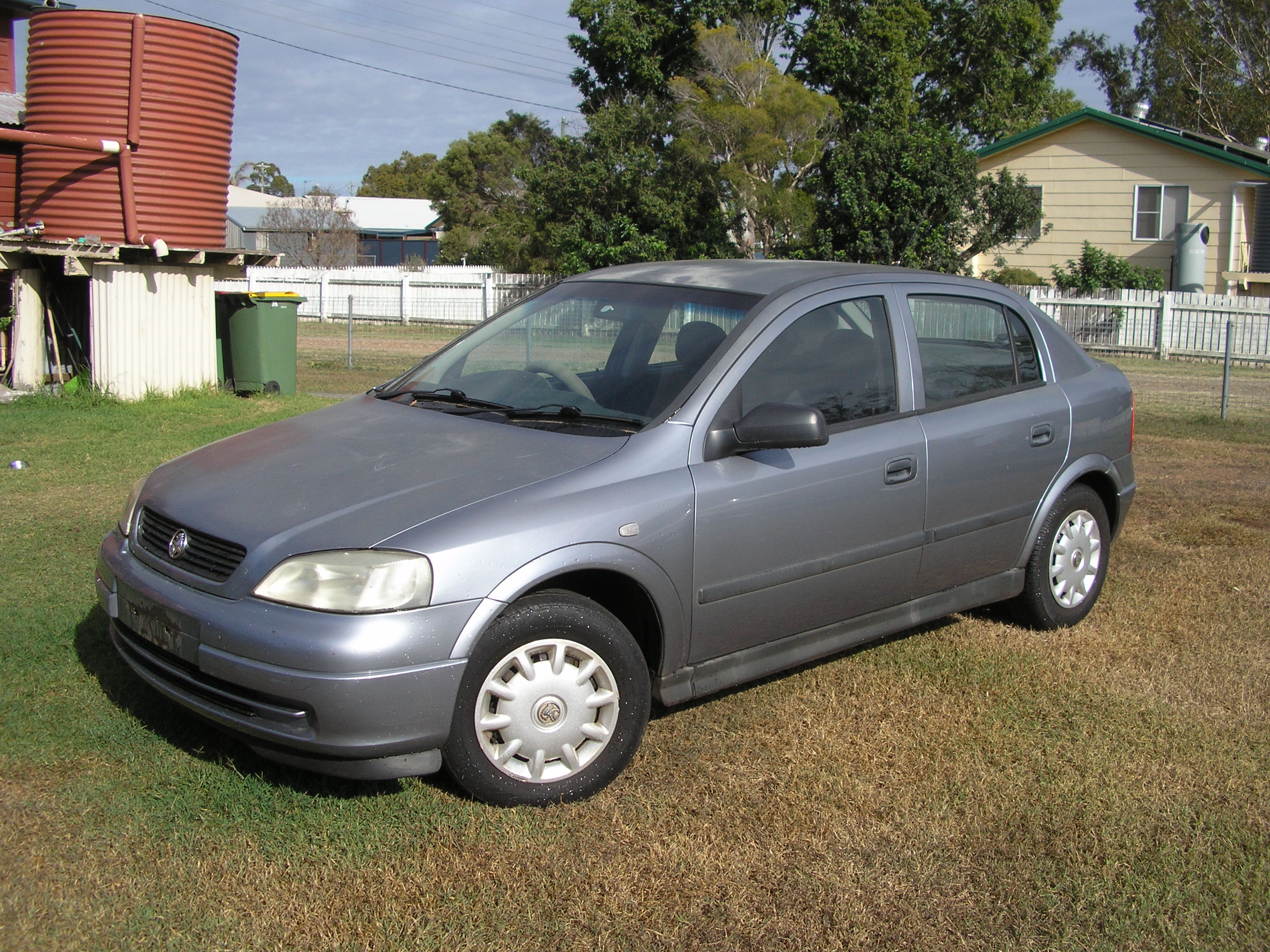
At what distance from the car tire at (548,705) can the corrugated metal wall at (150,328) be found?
9611 millimetres

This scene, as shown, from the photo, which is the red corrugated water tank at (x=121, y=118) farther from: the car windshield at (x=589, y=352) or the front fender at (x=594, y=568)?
the front fender at (x=594, y=568)

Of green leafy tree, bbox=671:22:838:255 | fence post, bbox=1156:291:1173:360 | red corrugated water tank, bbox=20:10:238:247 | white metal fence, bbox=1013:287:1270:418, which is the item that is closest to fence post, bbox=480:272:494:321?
green leafy tree, bbox=671:22:838:255

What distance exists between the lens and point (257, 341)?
12992 mm

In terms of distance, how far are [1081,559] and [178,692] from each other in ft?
13.1

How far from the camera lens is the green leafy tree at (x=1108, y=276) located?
25.9m

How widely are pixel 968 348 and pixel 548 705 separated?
2629 millimetres

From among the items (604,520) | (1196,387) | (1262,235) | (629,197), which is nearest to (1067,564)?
(604,520)

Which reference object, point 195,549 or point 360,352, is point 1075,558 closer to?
point 195,549

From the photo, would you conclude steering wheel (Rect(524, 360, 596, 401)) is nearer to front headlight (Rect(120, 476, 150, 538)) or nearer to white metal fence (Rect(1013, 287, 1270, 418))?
front headlight (Rect(120, 476, 150, 538))

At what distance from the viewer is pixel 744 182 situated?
2800 cm

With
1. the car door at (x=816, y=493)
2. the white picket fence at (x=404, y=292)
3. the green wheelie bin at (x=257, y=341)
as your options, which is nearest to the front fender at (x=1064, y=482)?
the car door at (x=816, y=493)

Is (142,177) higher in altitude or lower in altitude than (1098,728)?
higher

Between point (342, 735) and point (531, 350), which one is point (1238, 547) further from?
point (342, 735)

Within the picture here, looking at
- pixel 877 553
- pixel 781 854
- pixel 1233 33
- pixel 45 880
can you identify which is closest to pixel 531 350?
pixel 877 553
